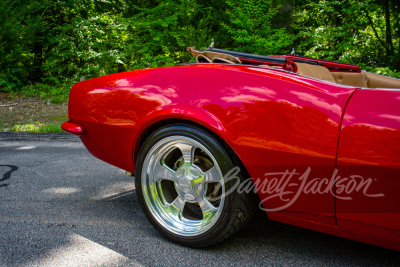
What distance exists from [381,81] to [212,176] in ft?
6.04

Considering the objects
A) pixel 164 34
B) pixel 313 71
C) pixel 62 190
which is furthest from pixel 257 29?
pixel 62 190

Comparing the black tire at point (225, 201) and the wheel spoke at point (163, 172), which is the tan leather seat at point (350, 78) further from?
the wheel spoke at point (163, 172)

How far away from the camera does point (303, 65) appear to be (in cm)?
206

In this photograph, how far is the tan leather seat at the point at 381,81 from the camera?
8.25 feet

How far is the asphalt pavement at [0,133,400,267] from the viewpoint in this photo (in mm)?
1668

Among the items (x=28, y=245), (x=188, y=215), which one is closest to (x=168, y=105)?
(x=188, y=215)

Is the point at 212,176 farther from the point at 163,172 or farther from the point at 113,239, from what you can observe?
the point at 113,239

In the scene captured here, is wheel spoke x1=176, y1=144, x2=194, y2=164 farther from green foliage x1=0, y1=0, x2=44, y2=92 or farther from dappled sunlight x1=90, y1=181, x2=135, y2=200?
green foliage x1=0, y1=0, x2=44, y2=92

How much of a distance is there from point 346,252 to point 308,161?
2.43ft

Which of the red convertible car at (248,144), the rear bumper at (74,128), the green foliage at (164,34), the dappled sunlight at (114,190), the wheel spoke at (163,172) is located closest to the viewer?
the red convertible car at (248,144)

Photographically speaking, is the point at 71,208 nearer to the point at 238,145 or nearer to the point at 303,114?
the point at 238,145

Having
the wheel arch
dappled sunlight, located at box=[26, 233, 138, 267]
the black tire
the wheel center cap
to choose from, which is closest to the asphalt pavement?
dappled sunlight, located at box=[26, 233, 138, 267]

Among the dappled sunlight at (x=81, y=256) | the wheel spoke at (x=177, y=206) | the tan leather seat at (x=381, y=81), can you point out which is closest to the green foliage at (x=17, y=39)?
the dappled sunlight at (x=81, y=256)

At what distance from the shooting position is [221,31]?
10164mm
